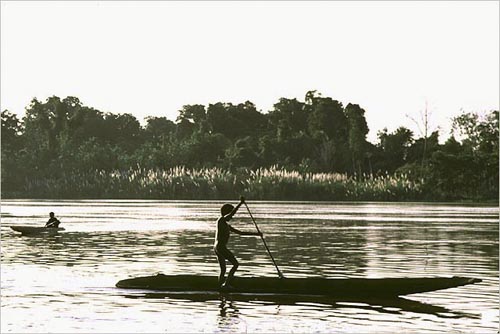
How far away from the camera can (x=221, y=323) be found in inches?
811

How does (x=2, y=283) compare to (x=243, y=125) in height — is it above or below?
below

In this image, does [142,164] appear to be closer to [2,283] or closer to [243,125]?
[243,125]

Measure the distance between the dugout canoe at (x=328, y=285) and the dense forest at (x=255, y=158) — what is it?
188ft

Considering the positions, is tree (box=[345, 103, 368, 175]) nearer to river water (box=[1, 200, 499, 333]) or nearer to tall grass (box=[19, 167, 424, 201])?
tall grass (box=[19, 167, 424, 201])

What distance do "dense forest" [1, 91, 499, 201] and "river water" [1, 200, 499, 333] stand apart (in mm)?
21304

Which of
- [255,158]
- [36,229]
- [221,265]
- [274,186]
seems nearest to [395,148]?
[255,158]

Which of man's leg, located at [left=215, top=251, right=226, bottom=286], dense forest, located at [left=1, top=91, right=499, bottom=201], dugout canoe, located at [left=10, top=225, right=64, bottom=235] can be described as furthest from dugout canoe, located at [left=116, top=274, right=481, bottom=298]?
dense forest, located at [left=1, top=91, right=499, bottom=201]

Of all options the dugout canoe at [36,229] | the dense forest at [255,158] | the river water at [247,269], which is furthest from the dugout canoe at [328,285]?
the dense forest at [255,158]

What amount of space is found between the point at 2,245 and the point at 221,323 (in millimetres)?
22010

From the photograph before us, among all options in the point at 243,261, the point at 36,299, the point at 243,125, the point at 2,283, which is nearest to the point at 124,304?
the point at 36,299

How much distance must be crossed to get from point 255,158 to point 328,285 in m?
76.4

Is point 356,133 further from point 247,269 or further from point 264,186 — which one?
point 247,269

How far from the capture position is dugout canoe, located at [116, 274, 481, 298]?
23844mm

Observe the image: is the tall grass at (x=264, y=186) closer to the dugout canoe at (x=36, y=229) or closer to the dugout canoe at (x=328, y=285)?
the dugout canoe at (x=36, y=229)
